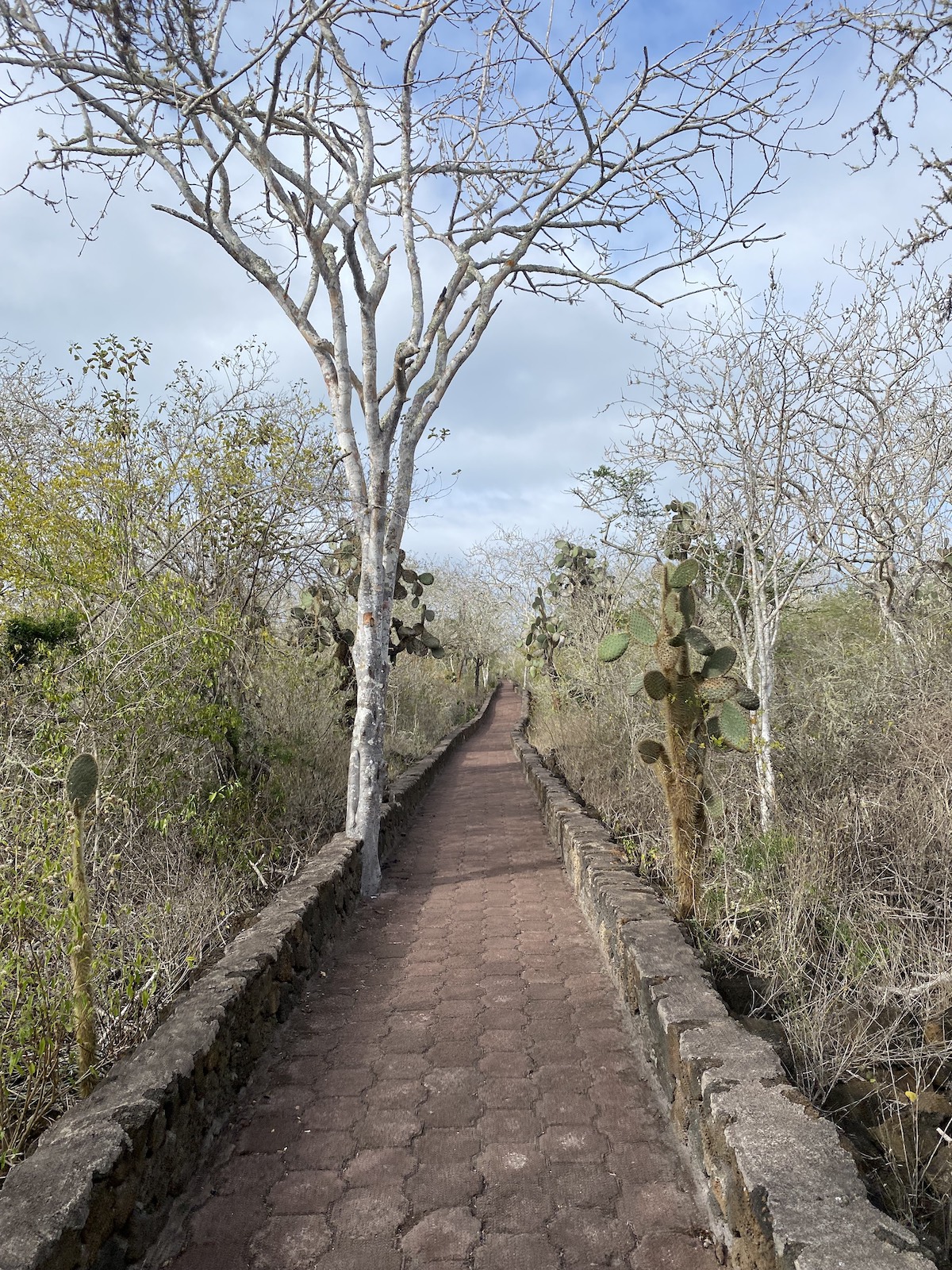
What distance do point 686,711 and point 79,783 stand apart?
327cm

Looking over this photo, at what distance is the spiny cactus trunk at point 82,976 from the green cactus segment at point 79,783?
86 mm

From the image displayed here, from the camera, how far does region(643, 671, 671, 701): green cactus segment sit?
5070mm

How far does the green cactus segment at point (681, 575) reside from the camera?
5.12 meters

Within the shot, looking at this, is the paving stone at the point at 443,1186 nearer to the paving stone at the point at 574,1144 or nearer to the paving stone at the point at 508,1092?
the paving stone at the point at 574,1144

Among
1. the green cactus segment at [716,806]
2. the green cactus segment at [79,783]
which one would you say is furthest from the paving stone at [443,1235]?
the green cactus segment at [716,806]

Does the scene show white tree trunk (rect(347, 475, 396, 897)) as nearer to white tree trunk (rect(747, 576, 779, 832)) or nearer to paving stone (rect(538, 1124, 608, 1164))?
white tree trunk (rect(747, 576, 779, 832))

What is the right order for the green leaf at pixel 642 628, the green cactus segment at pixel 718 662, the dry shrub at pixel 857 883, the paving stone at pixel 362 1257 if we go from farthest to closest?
the green leaf at pixel 642 628 → the green cactus segment at pixel 718 662 → the dry shrub at pixel 857 883 → the paving stone at pixel 362 1257

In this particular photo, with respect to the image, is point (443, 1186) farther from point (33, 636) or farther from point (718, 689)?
point (33, 636)

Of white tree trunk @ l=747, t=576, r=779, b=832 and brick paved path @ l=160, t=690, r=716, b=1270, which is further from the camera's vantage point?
white tree trunk @ l=747, t=576, r=779, b=832

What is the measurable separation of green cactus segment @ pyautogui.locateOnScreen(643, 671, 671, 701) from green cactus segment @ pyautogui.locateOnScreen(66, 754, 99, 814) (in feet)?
9.90

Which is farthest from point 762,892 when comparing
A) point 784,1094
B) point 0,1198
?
point 0,1198

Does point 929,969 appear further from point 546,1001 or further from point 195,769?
point 195,769

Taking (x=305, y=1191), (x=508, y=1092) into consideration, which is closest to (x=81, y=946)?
(x=305, y=1191)

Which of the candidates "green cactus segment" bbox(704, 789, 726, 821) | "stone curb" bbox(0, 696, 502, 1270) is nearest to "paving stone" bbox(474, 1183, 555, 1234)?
"stone curb" bbox(0, 696, 502, 1270)
